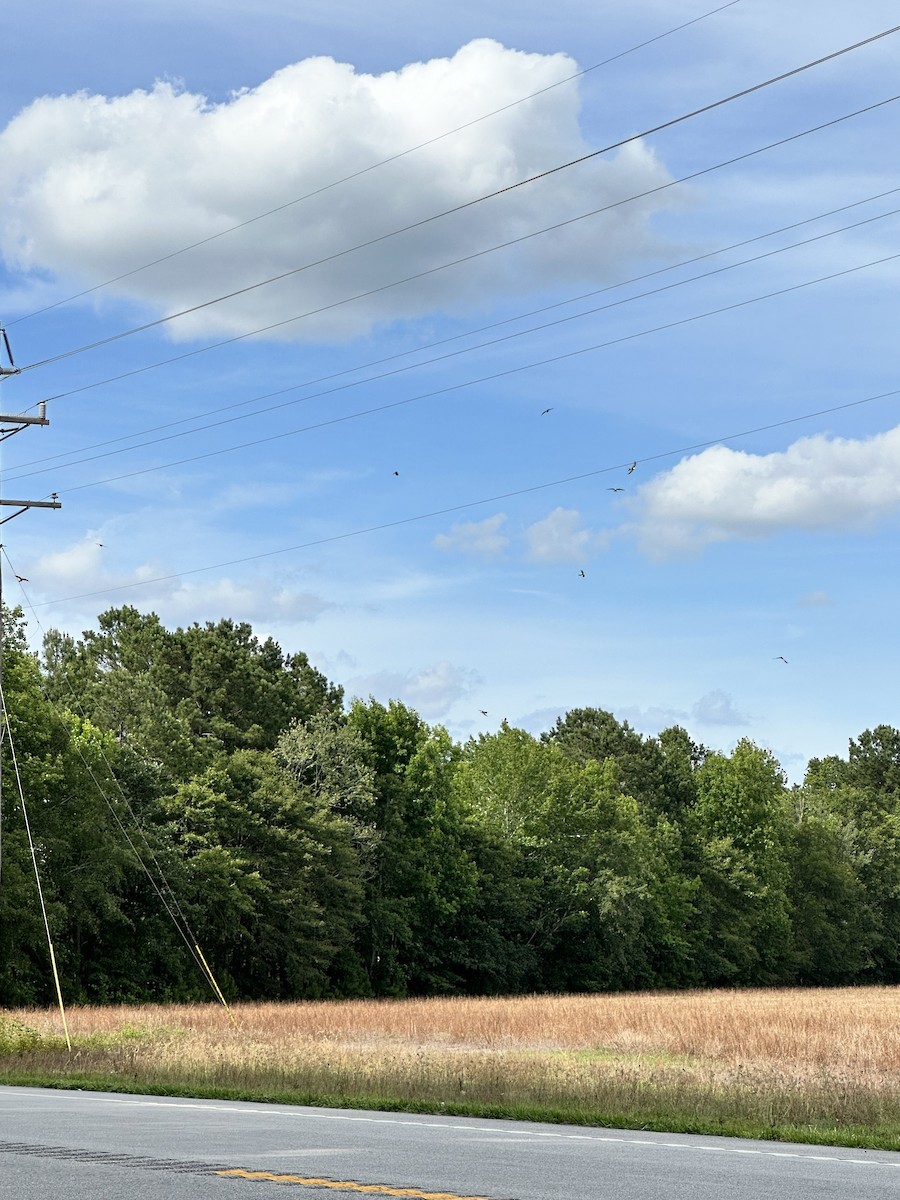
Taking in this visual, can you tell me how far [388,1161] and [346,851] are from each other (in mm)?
56367

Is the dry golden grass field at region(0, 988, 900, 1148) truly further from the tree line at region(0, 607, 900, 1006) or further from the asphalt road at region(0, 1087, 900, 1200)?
the tree line at region(0, 607, 900, 1006)

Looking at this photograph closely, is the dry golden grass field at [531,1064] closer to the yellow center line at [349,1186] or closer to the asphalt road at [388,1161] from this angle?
the asphalt road at [388,1161]

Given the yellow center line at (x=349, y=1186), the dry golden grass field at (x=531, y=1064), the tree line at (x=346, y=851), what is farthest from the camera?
the tree line at (x=346, y=851)

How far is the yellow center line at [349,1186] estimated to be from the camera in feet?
33.2

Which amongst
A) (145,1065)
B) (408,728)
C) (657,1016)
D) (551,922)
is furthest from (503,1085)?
(551,922)

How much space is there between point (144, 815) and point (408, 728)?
19851 millimetres

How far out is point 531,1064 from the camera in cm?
2414

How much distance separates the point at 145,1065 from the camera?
2472cm

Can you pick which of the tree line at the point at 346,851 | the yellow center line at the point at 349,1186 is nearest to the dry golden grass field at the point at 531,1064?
the yellow center line at the point at 349,1186

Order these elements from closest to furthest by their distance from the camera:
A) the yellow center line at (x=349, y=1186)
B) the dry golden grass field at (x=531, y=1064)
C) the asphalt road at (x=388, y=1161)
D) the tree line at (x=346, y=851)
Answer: the yellow center line at (x=349, y=1186) < the asphalt road at (x=388, y=1161) < the dry golden grass field at (x=531, y=1064) < the tree line at (x=346, y=851)

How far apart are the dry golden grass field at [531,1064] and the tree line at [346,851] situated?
13.2 metres

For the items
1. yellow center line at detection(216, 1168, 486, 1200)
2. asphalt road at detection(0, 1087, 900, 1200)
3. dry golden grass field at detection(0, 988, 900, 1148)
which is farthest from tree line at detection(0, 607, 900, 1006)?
yellow center line at detection(216, 1168, 486, 1200)

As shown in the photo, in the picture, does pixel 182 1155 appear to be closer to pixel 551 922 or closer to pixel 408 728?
pixel 408 728

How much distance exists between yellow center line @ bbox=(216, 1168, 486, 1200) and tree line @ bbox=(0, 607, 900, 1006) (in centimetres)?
3210
